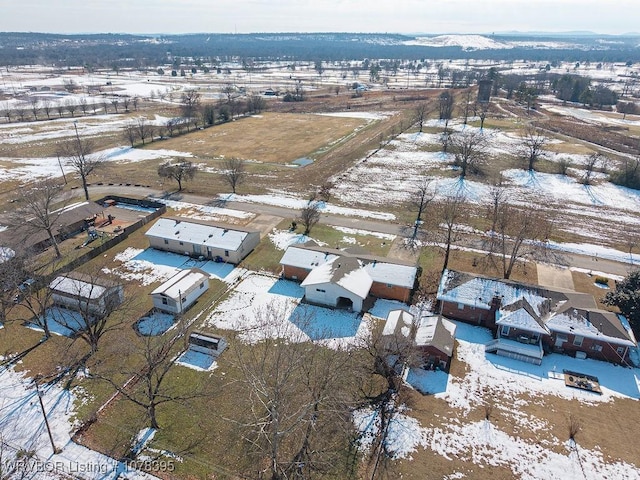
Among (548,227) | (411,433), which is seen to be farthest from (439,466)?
(548,227)

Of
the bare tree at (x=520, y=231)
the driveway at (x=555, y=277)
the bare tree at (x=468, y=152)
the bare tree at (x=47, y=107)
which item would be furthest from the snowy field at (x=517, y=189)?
the bare tree at (x=47, y=107)

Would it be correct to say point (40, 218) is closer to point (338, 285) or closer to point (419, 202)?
point (338, 285)

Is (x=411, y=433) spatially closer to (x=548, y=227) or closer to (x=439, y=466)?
(x=439, y=466)

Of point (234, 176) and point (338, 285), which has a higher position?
point (234, 176)

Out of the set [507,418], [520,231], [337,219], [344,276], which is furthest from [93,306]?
[520,231]

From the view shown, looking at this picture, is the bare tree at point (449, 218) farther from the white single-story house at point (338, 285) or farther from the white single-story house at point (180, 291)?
the white single-story house at point (180, 291)

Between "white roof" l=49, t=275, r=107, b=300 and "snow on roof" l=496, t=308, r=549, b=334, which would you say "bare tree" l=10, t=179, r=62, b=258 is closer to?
"white roof" l=49, t=275, r=107, b=300

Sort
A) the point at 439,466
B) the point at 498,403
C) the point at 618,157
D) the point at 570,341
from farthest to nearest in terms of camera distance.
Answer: the point at 618,157 < the point at 570,341 < the point at 498,403 < the point at 439,466
